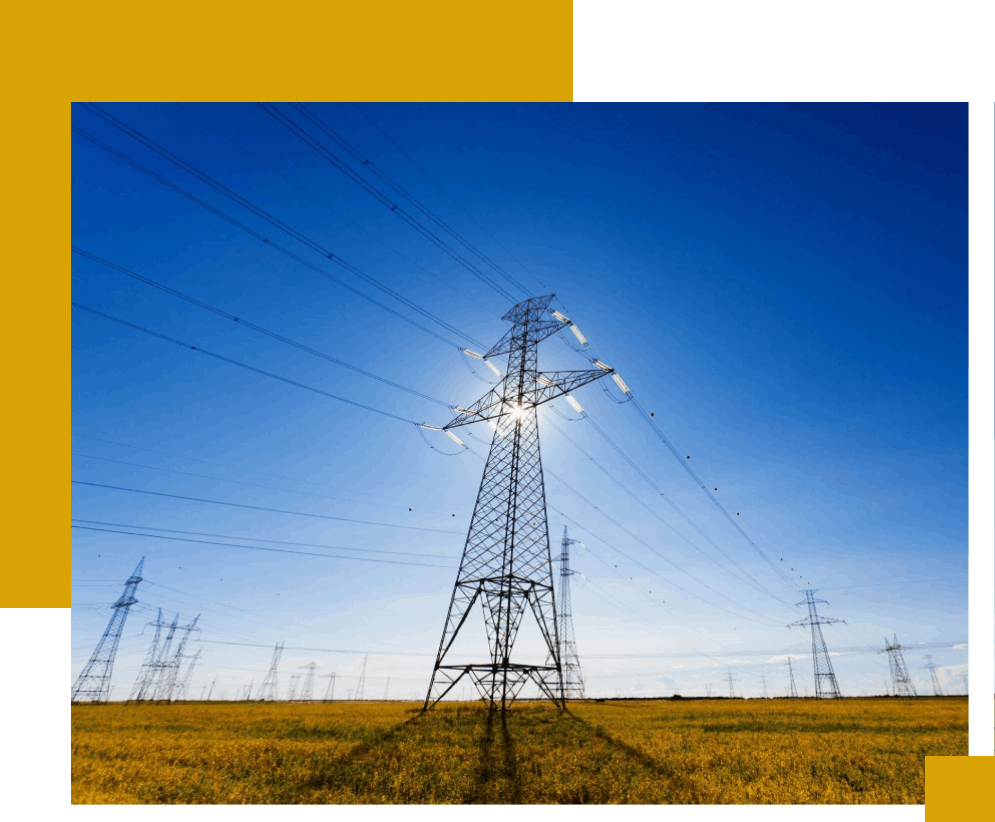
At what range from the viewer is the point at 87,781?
11617 mm

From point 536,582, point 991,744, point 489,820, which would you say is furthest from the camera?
point 536,582

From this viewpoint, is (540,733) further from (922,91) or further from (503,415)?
(922,91)

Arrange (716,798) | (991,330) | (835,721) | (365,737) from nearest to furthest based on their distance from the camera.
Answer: (991,330) < (716,798) < (365,737) < (835,721)

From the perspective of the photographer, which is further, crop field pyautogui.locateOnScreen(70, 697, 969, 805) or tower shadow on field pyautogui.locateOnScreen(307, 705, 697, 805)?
tower shadow on field pyautogui.locateOnScreen(307, 705, 697, 805)

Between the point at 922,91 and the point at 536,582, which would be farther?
the point at 536,582

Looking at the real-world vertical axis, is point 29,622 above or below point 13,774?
above

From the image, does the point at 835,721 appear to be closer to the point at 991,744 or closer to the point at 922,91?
the point at 991,744

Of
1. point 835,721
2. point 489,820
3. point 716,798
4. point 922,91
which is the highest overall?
point 922,91

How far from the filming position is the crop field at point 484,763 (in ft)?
37.8

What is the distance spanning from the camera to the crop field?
1153 cm

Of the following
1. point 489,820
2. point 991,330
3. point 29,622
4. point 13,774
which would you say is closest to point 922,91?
point 991,330

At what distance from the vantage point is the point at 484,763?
45.4 feet

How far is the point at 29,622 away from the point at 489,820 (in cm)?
688

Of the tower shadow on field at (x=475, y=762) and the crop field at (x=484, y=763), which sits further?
the tower shadow on field at (x=475, y=762)
